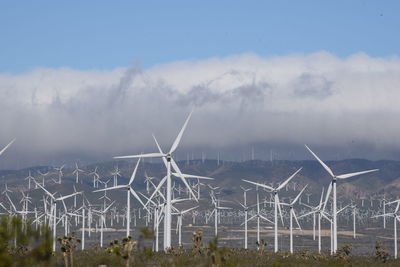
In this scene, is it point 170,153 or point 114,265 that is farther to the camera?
point 170,153

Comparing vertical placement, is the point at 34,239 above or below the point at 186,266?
above

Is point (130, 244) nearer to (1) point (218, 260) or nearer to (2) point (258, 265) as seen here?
(1) point (218, 260)

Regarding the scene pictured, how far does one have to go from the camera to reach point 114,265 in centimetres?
4656

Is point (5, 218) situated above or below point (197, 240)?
above

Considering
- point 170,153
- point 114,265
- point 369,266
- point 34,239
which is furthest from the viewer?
point 170,153

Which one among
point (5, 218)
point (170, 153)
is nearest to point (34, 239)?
point (5, 218)

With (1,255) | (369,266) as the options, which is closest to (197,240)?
(369,266)

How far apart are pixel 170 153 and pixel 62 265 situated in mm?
25456

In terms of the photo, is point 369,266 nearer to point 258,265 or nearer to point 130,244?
point 258,265

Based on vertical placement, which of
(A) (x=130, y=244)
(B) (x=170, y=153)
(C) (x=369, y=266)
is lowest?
(C) (x=369, y=266)

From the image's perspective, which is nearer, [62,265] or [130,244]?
[130,244]

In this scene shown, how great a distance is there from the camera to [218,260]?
33.2 m

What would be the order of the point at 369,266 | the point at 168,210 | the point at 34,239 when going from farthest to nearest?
the point at 168,210 < the point at 369,266 < the point at 34,239

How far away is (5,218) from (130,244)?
27.4 ft
